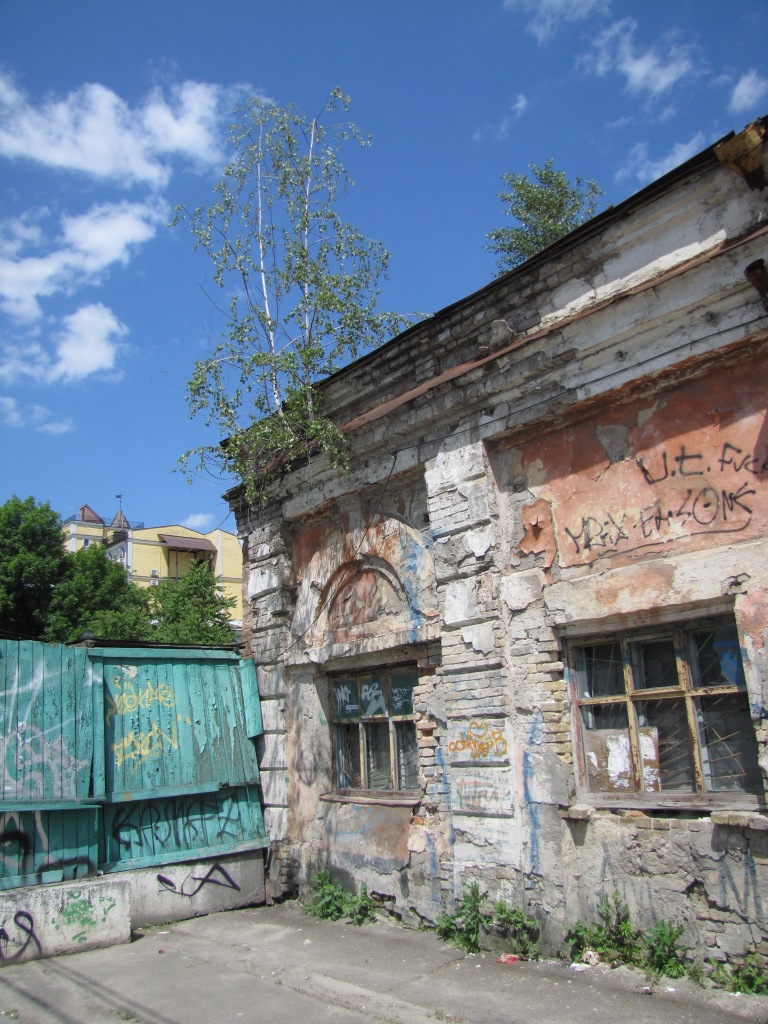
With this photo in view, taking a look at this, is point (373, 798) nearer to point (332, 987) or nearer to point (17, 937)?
point (332, 987)

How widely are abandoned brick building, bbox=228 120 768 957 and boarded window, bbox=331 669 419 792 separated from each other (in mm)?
27

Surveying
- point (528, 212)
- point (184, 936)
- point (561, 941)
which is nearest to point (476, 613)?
point (561, 941)

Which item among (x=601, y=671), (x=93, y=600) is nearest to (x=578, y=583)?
(x=601, y=671)

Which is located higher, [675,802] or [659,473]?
[659,473]

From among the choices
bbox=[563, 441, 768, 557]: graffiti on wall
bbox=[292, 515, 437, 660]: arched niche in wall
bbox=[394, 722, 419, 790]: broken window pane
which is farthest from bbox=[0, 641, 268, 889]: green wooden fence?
bbox=[563, 441, 768, 557]: graffiti on wall

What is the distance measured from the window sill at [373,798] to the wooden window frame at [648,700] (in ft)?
5.51

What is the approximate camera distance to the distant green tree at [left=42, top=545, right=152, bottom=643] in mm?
19575

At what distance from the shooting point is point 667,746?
495cm

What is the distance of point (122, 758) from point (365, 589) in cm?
259

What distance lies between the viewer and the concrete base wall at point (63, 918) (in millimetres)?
5746

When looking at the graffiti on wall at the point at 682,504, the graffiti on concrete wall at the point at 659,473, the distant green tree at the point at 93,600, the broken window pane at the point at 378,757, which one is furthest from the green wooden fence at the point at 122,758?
the distant green tree at the point at 93,600

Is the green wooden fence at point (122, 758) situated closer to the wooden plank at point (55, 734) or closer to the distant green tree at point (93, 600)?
the wooden plank at point (55, 734)

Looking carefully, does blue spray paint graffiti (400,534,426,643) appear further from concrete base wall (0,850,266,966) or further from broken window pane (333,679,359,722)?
concrete base wall (0,850,266,966)

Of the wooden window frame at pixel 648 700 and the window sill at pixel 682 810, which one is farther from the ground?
the wooden window frame at pixel 648 700
